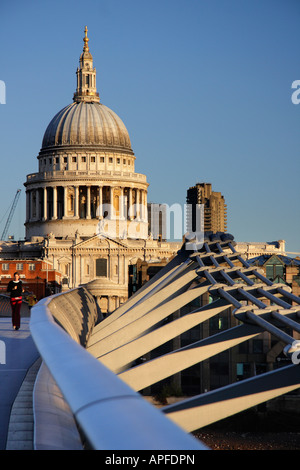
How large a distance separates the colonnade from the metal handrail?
496 feet

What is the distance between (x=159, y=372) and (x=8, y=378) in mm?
2543

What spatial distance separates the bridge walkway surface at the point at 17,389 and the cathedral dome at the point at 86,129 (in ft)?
474

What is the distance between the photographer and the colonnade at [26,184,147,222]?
161375 millimetres

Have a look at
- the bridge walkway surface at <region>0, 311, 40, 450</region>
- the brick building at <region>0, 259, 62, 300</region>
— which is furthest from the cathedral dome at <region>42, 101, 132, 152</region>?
the bridge walkway surface at <region>0, 311, 40, 450</region>

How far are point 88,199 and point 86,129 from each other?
14094 mm

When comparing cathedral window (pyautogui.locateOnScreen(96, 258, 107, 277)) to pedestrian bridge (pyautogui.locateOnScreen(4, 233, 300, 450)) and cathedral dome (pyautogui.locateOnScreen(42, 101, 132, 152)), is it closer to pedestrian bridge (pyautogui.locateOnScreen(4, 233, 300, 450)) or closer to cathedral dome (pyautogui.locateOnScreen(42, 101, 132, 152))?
cathedral dome (pyautogui.locateOnScreen(42, 101, 132, 152))

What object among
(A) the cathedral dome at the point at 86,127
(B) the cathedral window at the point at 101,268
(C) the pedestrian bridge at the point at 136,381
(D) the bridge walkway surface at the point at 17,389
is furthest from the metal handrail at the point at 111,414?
(A) the cathedral dome at the point at 86,127

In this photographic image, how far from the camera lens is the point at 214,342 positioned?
51.9 feet

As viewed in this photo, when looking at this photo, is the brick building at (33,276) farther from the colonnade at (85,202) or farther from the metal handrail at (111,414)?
the metal handrail at (111,414)

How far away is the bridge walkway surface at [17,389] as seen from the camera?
32.6ft

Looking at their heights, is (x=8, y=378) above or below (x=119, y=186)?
below
